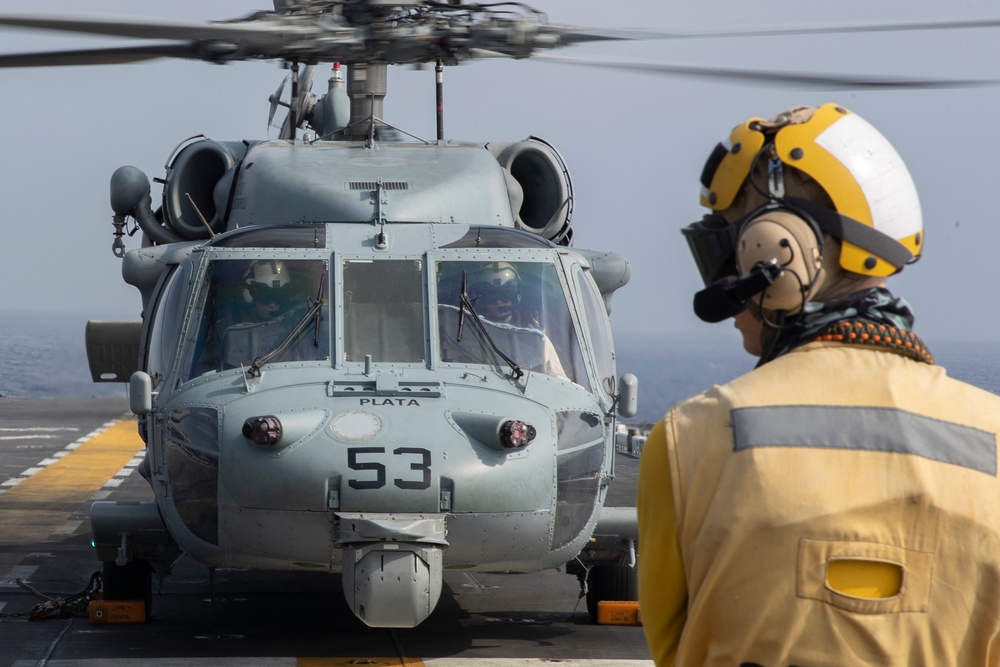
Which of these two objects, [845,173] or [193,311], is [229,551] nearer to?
[193,311]

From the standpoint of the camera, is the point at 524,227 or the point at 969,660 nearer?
the point at 969,660

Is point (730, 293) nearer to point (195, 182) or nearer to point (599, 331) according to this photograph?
point (599, 331)

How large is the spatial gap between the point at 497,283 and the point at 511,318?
236 mm

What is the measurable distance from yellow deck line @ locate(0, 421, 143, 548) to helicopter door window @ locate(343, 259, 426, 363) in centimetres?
438

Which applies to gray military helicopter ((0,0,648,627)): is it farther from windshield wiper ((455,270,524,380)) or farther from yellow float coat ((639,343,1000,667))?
yellow float coat ((639,343,1000,667))

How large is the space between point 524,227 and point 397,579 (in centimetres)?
396

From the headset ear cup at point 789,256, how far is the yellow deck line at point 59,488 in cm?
937

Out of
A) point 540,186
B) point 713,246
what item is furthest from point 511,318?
point 713,246

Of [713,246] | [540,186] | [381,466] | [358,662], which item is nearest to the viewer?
[713,246]

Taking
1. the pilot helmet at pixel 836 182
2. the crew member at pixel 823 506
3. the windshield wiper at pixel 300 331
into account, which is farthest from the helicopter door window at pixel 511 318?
the crew member at pixel 823 506

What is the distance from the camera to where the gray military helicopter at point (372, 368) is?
22.7ft

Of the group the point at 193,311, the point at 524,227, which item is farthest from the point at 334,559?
the point at 524,227

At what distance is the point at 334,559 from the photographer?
7.12m

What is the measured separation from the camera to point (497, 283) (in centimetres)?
816
